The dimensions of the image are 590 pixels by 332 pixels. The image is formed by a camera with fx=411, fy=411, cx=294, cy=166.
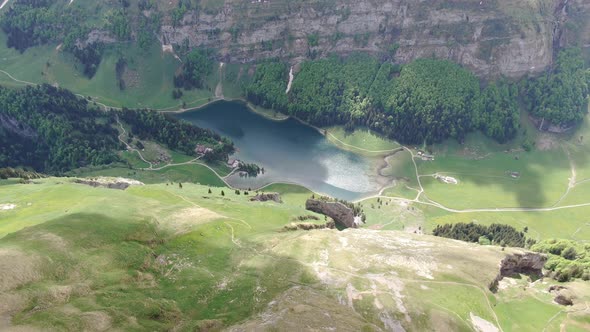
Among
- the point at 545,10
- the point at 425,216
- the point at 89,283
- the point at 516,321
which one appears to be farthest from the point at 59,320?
the point at 545,10

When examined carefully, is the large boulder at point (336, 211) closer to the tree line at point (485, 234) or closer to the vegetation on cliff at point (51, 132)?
the tree line at point (485, 234)

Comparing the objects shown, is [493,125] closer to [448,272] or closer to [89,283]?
[448,272]

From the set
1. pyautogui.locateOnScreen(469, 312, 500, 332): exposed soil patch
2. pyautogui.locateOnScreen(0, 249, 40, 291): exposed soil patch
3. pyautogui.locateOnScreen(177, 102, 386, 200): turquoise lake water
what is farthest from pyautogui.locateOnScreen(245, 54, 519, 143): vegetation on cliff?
pyautogui.locateOnScreen(0, 249, 40, 291): exposed soil patch

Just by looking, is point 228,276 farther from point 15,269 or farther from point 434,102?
point 434,102

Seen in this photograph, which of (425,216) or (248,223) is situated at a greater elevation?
(248,223)

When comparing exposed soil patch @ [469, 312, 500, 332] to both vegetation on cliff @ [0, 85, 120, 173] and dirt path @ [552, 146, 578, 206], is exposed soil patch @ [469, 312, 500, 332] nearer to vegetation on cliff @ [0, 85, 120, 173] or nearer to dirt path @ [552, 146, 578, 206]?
dirt path @ [552, 146, 578, 206]

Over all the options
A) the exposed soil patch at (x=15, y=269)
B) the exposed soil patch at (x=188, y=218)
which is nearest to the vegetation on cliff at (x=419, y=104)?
the exposed soil patch at (x=188, y=218)
